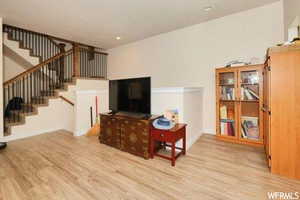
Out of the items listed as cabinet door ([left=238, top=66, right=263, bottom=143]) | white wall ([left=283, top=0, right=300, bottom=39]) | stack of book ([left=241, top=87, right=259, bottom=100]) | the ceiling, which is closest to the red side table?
cabinet door ([left=238, top=66, right=263, bottom=143])

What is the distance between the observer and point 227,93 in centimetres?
331

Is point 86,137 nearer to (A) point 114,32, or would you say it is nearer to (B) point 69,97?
(B) point 69,97

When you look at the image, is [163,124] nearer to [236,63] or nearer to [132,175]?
[132,175]

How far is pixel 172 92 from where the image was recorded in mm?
2711

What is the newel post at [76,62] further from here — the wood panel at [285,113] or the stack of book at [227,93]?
the wood panel at [285,113]

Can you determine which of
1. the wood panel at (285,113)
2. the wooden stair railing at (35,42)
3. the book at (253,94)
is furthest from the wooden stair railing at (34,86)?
the wood panel at (285,113)

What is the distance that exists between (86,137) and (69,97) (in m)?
1.60

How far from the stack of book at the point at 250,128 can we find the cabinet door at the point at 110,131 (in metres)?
2.61

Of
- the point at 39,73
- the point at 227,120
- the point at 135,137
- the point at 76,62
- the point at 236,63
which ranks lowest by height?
the point at 135,137

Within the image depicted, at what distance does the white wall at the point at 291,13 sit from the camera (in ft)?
7.04

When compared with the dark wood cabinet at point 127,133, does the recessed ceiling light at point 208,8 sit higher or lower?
higher

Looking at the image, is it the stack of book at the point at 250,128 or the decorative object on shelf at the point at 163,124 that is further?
the stack of book at the point at 250,128

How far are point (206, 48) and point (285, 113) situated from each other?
7.85 ft

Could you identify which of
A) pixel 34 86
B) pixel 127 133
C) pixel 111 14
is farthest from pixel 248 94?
pixel 34 86
